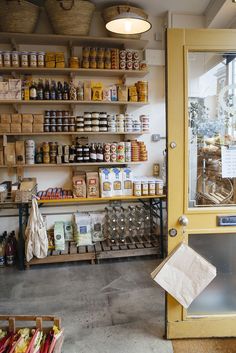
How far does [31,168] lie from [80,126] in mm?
828

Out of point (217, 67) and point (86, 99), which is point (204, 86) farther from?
point (86, 99)

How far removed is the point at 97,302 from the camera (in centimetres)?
274

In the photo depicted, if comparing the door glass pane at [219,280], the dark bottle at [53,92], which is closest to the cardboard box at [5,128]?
the dark bottle at [53,92]

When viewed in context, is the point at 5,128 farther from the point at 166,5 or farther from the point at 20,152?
the point at 166,5

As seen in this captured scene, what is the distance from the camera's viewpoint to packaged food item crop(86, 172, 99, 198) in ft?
11.8

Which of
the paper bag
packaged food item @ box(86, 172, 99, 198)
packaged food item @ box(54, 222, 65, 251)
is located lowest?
packaged food item @ box(54, 222, 65, 251)

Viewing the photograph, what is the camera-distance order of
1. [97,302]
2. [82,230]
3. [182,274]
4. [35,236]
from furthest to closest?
[82,230] → [35,236] → [97,302] → [182,274]

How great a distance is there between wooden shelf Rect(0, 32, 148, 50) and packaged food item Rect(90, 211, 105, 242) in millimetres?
2052

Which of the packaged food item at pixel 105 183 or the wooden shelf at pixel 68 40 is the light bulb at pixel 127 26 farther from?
the packaged food item at pixel 105 183

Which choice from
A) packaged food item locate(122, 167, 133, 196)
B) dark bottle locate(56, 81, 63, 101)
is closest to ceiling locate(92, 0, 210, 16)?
dark bottle locate(56, 81, 63, 101)

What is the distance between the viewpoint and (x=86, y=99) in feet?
11.8

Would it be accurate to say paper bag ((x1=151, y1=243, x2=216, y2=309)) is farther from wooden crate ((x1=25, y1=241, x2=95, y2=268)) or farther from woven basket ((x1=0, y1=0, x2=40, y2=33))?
woven basket ((x1=0, y1=0, x2=40, y2=33))

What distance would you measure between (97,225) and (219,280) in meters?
1.95

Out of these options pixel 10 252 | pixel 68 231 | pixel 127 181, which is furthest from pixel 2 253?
pixel 127 181
